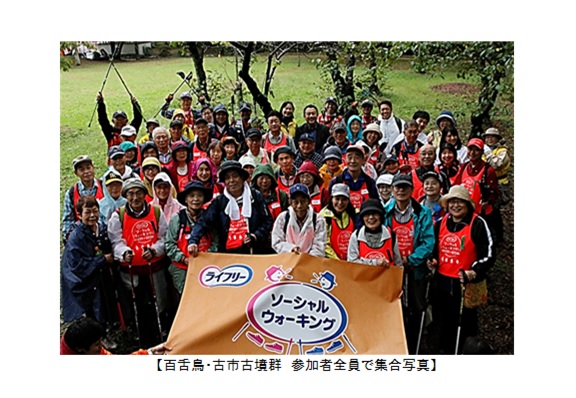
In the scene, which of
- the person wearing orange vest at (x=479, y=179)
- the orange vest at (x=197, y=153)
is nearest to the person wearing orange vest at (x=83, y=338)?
the orange vest at (x=197, y=153)

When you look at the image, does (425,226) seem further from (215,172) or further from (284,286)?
(215,172)

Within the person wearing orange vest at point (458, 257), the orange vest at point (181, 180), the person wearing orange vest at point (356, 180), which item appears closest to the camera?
the person wearing orange vest at point (458, 257)

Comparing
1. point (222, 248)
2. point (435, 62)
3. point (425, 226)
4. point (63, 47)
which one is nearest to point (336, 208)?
point (425, 226)

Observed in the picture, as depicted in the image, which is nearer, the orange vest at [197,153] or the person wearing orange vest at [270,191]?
the person wearing orange vest at [270,191]

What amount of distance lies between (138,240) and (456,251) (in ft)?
9.52

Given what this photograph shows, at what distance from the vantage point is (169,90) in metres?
9.93

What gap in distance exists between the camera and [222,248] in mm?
5113

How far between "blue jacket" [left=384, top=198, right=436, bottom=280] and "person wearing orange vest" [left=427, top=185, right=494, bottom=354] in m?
0.08

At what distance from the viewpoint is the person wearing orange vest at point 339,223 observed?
493 cm

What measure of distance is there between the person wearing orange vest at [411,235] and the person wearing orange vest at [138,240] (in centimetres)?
216

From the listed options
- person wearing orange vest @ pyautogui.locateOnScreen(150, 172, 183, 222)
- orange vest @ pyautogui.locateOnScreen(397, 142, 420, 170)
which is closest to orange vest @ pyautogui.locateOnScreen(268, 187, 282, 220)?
person wearing orange vest @ pyautogui.locateOnScreen(150, 172, 183, 222)

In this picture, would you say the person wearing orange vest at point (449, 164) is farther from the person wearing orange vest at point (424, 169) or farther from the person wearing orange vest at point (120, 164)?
the person wearing orange vest at point (120, 164)

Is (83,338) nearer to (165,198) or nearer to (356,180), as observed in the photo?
(165,198)
